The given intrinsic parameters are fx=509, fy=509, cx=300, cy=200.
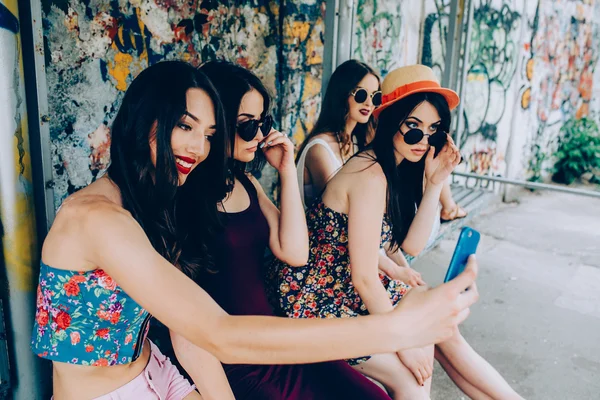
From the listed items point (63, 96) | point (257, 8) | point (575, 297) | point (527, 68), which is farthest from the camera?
point (527, 68)

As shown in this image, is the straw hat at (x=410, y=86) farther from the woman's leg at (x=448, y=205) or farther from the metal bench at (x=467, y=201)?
the metal bench at (x=467, y=201)

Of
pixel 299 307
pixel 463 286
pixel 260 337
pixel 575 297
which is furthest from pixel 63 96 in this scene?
pixel 575 297

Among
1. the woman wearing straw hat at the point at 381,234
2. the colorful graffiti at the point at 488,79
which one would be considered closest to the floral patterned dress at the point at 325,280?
the woman wearing straw hat at the point at 381,234

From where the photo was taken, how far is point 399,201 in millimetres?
2500

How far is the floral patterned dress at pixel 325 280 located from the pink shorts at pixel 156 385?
1.97 feet

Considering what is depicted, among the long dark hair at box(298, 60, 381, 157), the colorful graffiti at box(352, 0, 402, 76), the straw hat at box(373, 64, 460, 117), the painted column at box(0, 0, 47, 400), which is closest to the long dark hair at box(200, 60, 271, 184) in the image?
the straw hat at box(373, 64, 460, 117)

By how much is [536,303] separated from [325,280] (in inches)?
98.0

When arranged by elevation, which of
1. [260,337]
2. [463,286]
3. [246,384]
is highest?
[463,286]

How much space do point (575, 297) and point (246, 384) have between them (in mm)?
3363

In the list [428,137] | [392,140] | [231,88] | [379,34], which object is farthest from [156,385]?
[379,34]

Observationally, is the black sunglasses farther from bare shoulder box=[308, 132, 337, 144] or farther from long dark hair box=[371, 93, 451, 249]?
bare shoulder box=[308, 132, 337, 144]

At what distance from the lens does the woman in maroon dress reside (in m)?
1.92

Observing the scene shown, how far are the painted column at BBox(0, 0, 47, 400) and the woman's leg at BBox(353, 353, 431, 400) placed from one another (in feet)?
4.42

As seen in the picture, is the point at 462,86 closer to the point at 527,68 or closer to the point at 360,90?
the point at 360,90
